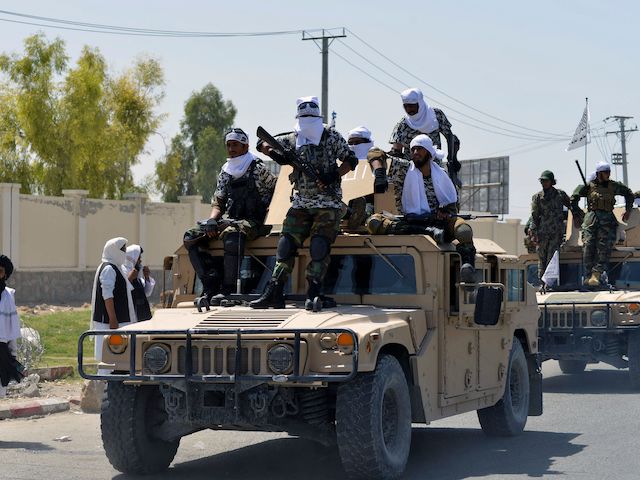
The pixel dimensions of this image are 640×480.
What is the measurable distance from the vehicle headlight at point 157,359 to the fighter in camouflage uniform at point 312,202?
96cm

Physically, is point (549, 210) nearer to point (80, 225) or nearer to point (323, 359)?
point (323, 359)

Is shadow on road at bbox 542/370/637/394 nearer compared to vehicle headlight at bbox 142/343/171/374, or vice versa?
vehicle headlight at bbox 142/343/171/374

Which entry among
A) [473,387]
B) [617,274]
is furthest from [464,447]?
[617,274]

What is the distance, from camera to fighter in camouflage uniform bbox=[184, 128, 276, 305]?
9.49 metres

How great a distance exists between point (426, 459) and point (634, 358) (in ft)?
20.1

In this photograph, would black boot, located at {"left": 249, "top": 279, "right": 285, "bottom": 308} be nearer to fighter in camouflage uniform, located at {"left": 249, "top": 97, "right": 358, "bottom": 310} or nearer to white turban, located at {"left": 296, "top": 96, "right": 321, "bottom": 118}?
fighter in camouflage uniform, located at {"left": 249, "top": 97, "right": 358, "bottom": 310}

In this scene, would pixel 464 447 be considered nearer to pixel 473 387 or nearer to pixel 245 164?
pixel 473 387

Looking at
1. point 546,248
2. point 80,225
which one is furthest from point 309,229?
point 80,225

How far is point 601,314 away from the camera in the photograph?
15180mm

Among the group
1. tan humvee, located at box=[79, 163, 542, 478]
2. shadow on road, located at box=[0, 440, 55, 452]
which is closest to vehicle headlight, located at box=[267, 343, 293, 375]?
tan humvee, located at box=[79, 163, 542, 478]

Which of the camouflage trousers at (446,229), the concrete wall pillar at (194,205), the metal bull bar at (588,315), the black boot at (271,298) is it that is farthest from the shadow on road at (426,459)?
the concrete wall pillar at (194,205)

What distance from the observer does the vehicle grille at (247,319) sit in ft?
27.1

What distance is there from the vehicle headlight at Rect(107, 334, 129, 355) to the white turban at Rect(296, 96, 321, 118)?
2178 millimetres

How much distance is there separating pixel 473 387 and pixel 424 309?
1.16m
